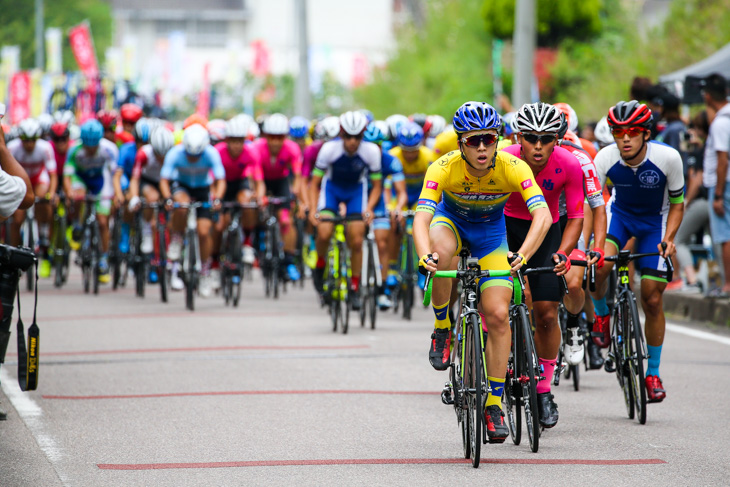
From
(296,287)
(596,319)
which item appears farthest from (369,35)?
(596,319)

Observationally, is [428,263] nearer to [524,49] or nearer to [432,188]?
[432,188]

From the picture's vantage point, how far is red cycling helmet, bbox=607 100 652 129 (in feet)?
28.3

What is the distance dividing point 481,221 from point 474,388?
1.12 meters

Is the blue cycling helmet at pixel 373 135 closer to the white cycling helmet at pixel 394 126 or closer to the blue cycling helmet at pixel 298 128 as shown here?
the white cycling helmet at pixel 394 126

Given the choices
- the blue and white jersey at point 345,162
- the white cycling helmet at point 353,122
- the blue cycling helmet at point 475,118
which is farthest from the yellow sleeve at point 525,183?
the blue and white jersey at point 345,162

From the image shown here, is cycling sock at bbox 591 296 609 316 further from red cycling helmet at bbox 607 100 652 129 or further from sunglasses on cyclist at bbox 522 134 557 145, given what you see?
sunglasses on cyclist at bbox 522 134 557 145

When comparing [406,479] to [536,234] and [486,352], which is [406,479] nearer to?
[486,352]

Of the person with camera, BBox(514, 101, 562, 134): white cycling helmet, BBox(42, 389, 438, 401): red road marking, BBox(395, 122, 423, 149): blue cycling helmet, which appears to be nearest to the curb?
BBox(395, 122, 423, 149): blue cycling helmet

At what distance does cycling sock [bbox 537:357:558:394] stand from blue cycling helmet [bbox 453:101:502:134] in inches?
56.4

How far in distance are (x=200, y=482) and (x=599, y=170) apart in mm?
3888

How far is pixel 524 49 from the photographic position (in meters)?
18.9

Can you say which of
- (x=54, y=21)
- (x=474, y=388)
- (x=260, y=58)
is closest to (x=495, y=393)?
(x=474, y=388)

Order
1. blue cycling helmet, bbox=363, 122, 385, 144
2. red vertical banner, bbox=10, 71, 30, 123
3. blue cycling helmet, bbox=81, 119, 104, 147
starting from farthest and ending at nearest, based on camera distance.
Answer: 1. red vertical banner, bbox=10, 71, 30, 123
2. blue cycling helmet, bbox=81, 119, 104, 147
3. blue cycling helmet, bbox=363, 122, 385, 144

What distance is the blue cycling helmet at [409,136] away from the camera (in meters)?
15.1
